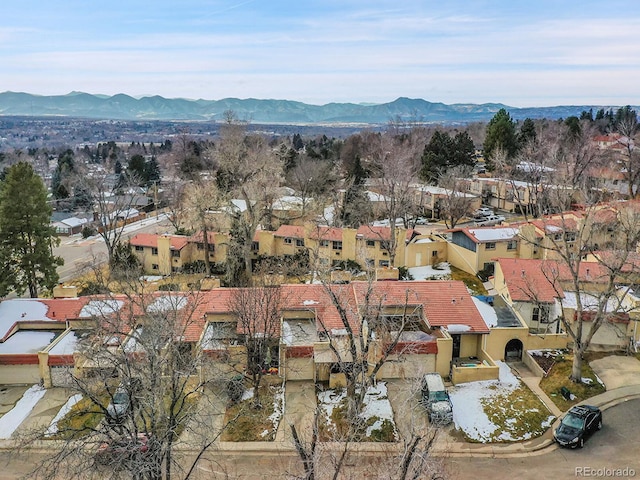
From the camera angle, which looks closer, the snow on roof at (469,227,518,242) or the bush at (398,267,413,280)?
the bush at (398,267,413,280)

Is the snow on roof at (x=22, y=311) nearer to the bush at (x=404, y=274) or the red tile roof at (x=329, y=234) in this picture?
the red tile roof at (x=329, y=234)

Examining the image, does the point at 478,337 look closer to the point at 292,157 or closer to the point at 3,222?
the point at 3,222

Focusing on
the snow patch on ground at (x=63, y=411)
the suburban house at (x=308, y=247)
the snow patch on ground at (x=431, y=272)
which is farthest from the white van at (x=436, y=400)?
the suburban house at (x=308, y=247)

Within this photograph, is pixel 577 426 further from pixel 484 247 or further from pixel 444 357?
pixel 484 247

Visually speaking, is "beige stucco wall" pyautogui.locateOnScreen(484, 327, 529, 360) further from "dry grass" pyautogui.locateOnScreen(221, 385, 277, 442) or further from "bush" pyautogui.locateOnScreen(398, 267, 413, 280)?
"bush" pyautogui.locateOnScreen(398, 267, 413, 280)

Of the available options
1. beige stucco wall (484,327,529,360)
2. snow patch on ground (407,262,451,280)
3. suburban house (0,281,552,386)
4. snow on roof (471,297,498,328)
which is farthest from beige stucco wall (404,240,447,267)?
beige stucco wall (484,327,529,360)

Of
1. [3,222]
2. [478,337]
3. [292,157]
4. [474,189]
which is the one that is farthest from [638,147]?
[3,222]
